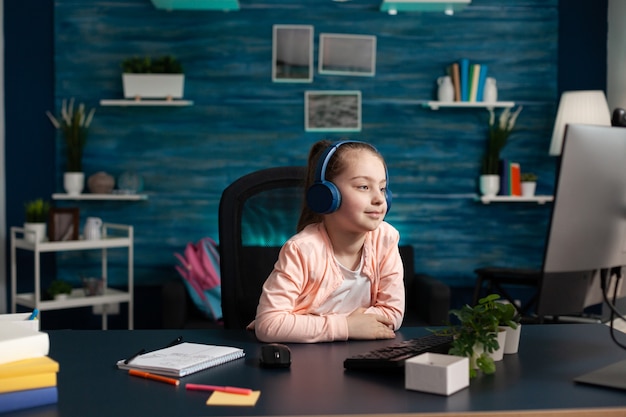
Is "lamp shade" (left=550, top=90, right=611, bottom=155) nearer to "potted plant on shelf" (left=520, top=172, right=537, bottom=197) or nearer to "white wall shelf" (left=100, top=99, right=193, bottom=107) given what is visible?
"potted plant on shelf" (left=520, top=172, right=537, bottom=197)

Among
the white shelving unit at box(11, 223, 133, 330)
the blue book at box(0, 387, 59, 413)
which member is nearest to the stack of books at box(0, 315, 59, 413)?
the blue book at box(0, 387, 59, 413)

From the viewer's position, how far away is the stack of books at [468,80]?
429cm

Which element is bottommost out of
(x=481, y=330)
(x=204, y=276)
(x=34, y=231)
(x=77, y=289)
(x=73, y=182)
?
(x=77, y=289)

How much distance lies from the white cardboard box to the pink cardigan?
370 mm

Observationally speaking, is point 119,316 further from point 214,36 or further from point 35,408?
point 35,408

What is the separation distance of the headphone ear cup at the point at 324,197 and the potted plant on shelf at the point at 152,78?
2.73 m

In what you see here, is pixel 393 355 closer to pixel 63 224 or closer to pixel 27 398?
pixel 27 398

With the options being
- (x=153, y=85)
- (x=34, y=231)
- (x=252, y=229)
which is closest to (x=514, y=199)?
(x=153, y=85)

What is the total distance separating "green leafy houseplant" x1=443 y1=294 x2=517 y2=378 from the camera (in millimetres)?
1283

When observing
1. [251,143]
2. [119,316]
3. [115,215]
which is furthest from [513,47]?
[119,316]

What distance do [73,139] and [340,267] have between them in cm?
293

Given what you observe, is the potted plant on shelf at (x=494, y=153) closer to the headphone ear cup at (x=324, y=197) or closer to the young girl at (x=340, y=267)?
the young girl at (x=340, y=267)

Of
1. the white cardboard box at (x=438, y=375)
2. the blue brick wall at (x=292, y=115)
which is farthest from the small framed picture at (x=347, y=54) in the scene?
the white cardboard box at (x=438, y=375)

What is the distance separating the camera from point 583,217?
1203 mm
